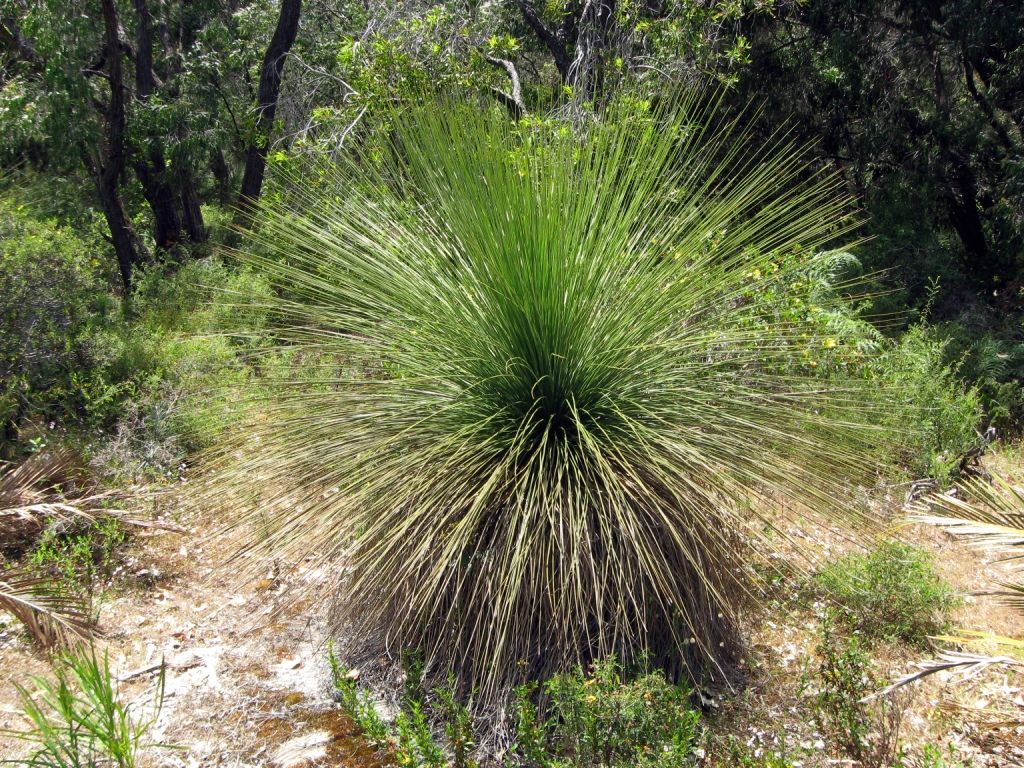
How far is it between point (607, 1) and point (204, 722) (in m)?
7.12

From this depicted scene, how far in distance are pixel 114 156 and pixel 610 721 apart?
8.36 m

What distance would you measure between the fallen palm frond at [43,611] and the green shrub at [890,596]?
11.2 ft

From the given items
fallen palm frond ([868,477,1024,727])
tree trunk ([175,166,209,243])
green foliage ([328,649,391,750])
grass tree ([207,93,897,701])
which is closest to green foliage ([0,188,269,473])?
grass tree ([207,93,897,701])

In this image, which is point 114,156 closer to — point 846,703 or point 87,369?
point 87,369

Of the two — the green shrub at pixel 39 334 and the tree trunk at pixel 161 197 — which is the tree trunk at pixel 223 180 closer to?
the tree trunk at pixel 161 197

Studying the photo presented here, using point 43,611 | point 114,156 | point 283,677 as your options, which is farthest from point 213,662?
point 114,156

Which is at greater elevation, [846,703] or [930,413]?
[930,413]

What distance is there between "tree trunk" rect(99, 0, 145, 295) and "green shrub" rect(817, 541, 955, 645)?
7.99 m

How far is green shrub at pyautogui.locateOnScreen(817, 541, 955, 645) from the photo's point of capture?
3.68 meters

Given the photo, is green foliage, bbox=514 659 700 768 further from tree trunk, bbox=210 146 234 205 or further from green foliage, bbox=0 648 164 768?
tree trunk, bbox=210 146 234 205

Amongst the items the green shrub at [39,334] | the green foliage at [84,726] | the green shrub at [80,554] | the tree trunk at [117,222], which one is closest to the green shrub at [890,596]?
the green foliage at [84,726]

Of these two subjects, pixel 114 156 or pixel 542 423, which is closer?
pixel 542 423

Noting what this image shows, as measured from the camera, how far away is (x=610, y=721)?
2.74 m

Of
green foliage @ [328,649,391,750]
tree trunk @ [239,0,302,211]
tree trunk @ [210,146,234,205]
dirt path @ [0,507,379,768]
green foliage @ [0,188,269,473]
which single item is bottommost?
dirt path @ [0,507,379,768]
